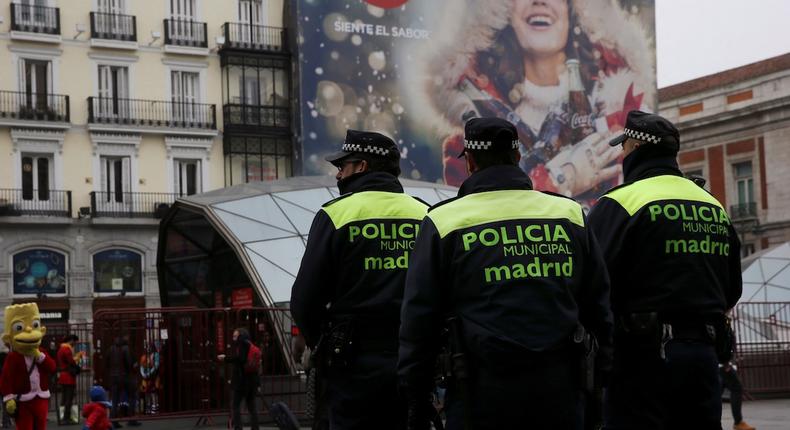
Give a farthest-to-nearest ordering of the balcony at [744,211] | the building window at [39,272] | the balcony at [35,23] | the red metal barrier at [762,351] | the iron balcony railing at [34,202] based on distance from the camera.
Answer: the balcony at [744,211] < the balcony at [35,23] < the iron balcony railing at [34,202] < the building window at [39,272] < the red metal barrier at [762,351]

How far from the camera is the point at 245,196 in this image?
1120 inches

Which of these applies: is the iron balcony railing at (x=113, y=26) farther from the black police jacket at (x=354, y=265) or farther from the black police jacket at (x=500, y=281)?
the black police jacket at (x=500, y=281)

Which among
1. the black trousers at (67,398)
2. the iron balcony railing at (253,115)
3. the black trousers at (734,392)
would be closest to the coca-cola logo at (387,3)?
the iron balcony railing at (253,115)

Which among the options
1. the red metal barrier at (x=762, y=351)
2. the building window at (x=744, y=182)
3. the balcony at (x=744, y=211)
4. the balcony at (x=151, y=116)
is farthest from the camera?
the building window at (x=744, y=182)

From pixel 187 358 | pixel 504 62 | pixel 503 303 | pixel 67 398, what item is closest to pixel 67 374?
pixel 67 398

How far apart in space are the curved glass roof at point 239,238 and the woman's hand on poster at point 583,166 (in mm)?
25280

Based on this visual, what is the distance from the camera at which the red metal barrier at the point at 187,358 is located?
1947 cm

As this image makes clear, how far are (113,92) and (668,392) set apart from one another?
42.3 meters

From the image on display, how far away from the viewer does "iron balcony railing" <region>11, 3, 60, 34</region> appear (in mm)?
44750

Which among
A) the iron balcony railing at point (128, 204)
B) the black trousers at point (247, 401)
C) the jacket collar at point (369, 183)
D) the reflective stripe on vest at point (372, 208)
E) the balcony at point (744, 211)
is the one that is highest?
the iron balcony railing at point (128, 204)

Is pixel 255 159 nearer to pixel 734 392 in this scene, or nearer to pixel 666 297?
pixel 734 392

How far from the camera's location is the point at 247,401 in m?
18.0

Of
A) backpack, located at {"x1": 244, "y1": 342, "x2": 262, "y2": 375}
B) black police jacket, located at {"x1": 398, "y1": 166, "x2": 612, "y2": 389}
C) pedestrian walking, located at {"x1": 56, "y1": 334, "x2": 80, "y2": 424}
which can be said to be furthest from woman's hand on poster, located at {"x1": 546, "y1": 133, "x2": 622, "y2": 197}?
black police jacket, located at {"x1": 398, "y1": 166, "x2": 612, "y2": 389}

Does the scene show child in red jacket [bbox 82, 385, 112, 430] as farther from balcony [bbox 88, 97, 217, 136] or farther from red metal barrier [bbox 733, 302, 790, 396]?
balcony [bbox 88, 97, 217, 136]
